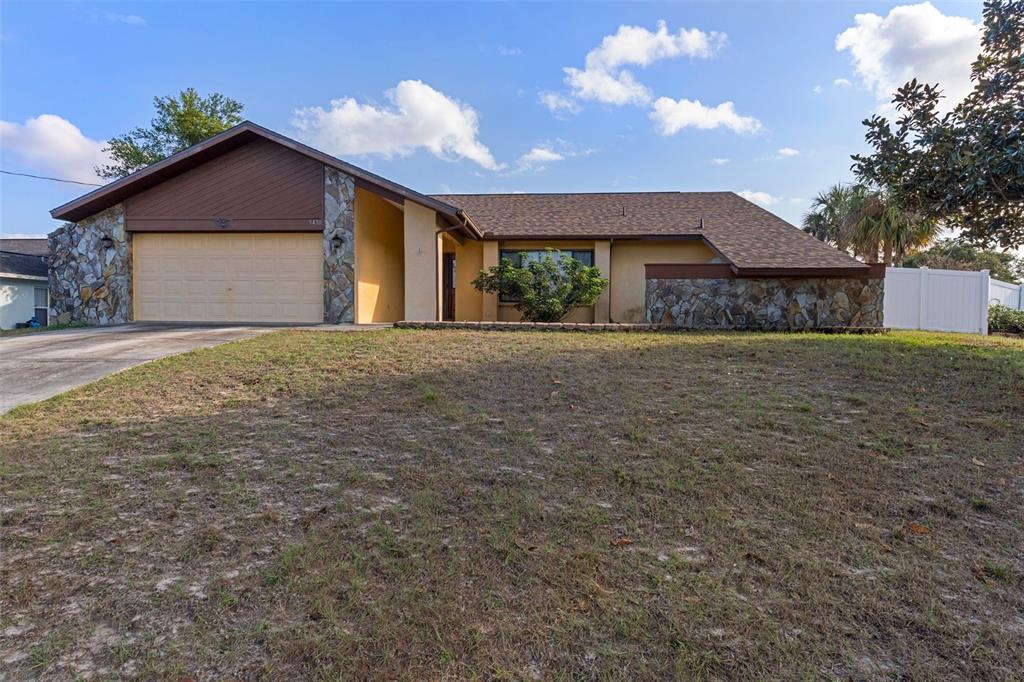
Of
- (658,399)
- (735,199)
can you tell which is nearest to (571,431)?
(658,399)

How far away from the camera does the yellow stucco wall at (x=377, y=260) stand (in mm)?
12148

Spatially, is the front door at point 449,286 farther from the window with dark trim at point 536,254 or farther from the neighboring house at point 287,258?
the neighboring house at point 287,258

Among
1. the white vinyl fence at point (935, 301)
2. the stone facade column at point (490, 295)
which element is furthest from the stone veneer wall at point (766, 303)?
the stone facade column at point (490, 295)

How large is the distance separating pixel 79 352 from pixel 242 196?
5676 mm

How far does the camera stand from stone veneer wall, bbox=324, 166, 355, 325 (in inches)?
466

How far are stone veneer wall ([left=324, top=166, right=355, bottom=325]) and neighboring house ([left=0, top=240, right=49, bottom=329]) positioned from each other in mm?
13923

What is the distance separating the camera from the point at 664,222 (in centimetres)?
1502

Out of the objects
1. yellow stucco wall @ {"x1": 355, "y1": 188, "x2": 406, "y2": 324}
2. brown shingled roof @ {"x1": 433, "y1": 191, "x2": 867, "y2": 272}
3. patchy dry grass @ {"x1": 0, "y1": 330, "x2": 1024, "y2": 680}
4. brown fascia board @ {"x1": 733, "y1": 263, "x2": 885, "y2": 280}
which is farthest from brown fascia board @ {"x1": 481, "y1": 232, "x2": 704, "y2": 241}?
patchy dry grass @ {"x1": 0, "y1": 330, "x2": 1024, "y2": 680}

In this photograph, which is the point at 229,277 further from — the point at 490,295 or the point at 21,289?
the point at 21,289

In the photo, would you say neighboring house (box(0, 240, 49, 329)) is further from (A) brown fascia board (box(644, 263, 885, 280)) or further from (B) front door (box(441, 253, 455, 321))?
(A) brown fascia board (box(644, 263, 885, 280))

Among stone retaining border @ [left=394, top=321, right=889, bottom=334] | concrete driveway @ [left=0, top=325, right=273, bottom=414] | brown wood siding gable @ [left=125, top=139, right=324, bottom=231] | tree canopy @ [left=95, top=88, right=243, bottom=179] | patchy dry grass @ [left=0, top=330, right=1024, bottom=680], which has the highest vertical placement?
tree canopy @ [left=95, top=88, right=243, bottom=179]

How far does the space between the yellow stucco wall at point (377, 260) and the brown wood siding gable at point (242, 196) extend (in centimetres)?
101

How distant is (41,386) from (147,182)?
27.0ft

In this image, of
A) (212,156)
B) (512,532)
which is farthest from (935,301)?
(212,156)
